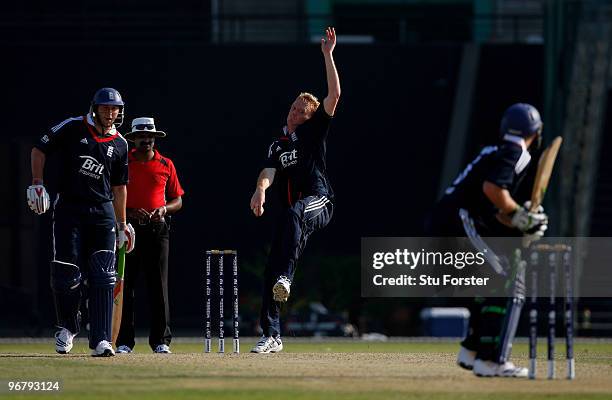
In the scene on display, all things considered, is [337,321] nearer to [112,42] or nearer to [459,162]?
[459,162]

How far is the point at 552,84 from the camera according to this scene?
87.6 ft

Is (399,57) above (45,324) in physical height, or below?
above

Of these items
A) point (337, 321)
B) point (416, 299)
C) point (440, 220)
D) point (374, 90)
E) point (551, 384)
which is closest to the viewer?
point (551, 384)

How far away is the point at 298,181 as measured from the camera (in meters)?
14.0

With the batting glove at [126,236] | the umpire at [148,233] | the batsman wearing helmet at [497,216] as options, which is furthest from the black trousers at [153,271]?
the batsman wearing helmet at [497,216]

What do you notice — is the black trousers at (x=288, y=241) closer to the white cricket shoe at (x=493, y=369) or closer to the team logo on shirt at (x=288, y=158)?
the team logo on shirt at (x=288, y=158)

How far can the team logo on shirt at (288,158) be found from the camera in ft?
45.8

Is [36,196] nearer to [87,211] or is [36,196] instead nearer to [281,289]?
Result: [87,211]

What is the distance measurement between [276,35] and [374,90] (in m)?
5.17

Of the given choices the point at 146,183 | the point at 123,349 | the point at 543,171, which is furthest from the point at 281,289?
the point at 543,171

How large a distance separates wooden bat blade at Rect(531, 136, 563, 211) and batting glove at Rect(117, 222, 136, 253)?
13.2 ft

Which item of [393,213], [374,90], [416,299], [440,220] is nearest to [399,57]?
[374,90]

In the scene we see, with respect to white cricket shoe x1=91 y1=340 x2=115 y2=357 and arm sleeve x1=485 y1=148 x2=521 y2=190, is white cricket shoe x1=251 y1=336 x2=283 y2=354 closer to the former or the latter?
white cricket shoe x1=91 y1=340 x2=115 y2=357

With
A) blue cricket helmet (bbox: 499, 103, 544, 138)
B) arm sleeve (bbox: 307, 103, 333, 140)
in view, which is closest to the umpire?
arm sleeve (bbox: 307, 103, 333, 140)
